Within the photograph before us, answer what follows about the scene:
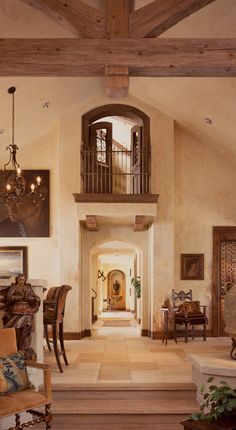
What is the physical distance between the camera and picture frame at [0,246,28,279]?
10773 mm

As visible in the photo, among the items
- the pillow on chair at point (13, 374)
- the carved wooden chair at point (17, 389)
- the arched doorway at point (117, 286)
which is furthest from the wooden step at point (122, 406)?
the arched doorway at point (117, 286)

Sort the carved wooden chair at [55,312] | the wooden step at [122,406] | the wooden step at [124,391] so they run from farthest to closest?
the carved wooden chair at [55,312]
the wooden step at [124,391]
the wooden step at [122,406]

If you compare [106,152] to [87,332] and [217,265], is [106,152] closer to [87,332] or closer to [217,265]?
[217,265]

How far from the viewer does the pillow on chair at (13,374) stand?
16.1ft

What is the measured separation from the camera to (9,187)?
23.8 ft

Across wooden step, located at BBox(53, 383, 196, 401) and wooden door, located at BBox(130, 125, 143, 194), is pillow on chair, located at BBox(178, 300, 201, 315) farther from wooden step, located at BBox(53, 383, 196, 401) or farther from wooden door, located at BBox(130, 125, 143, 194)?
wooden step, located at BBox(53, 383, 196, 401)

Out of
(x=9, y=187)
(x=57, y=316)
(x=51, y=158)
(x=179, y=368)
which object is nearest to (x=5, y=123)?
(x=51, y=158)

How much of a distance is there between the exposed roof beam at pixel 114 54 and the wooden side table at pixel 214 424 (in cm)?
334

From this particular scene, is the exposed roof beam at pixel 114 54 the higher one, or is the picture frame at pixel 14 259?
the exposed roof beam at pixel 114 54

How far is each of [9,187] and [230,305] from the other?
341 centimetres

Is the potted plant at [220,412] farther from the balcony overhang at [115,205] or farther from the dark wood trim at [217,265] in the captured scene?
the dark wood trim at [217,265]

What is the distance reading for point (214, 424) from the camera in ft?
13.1

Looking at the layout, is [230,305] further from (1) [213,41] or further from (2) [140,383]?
(1) [213,41]

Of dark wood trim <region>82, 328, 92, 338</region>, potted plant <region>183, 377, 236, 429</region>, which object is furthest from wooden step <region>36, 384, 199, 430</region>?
dark wood trim <region>82, 328, 92, 338</region>
